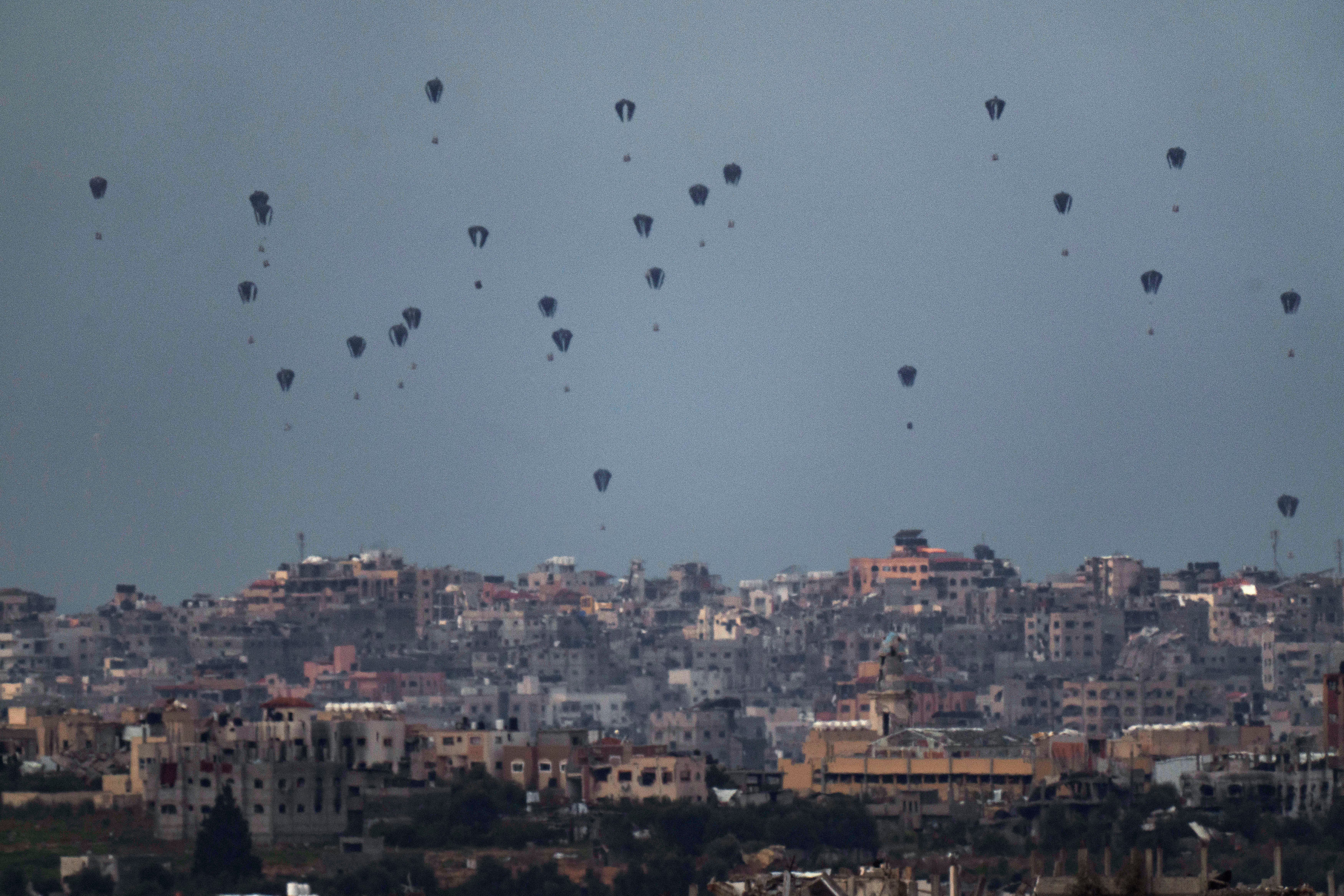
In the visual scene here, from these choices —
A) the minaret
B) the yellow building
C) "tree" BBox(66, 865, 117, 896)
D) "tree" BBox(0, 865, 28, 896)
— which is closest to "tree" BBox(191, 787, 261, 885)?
"tree" BBox(66, 865, 117, 896)

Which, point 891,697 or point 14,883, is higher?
point 891,697

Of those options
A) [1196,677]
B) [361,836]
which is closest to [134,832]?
[361,836]

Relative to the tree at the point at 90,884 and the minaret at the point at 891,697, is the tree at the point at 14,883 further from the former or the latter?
the minaret at the point at 891,697

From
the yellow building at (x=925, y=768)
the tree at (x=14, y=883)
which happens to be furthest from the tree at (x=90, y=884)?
the yellow building at (x=925, y=768)

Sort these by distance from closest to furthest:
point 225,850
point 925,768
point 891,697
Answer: point 225,850, point 925,768, point 891,697

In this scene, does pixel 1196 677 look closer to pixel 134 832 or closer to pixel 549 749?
pixel 549 749

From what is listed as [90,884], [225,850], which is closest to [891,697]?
[225,850]

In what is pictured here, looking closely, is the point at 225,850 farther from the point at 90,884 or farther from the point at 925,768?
the point at 925,768

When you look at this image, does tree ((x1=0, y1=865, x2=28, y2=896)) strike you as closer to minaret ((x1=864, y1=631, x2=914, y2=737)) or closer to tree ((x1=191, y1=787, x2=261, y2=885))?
tree ((x1=191, y1=787, x2=261, y2=885))

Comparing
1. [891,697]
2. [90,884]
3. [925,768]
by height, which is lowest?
[90,884]
